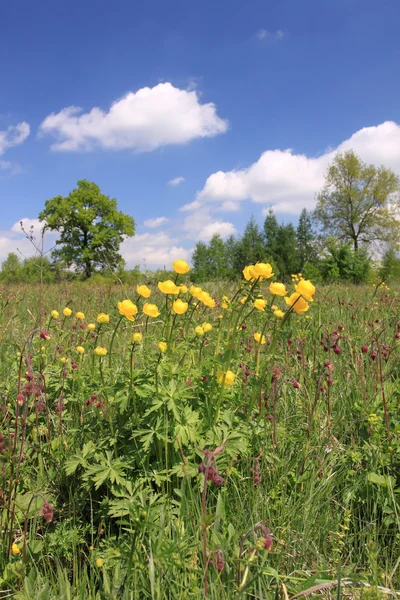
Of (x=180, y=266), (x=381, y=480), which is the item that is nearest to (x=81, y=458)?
(x=180, y=266)

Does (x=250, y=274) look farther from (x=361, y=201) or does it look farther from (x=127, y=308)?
(x=361, y=201)

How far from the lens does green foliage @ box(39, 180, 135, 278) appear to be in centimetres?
4062

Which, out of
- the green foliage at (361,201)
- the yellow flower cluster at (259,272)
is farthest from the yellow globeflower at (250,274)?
the green foliage at (361,201)

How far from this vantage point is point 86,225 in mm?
41406

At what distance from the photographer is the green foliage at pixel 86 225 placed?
4062cm

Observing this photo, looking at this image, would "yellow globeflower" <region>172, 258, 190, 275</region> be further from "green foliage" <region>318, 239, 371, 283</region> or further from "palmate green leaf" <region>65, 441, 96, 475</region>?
"green foliage" <region>318, 239, 371, 283</region>

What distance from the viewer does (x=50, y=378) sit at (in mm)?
2266

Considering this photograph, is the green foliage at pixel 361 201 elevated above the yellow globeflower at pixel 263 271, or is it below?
above

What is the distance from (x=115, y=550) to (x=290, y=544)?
0.63 metres

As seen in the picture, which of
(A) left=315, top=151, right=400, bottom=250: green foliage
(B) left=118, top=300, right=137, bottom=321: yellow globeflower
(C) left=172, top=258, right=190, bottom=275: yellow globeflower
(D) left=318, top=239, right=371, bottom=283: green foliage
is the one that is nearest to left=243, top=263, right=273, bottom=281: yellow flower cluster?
(C) left=172, top=258, right=190, bottom=275: yellow globeflower

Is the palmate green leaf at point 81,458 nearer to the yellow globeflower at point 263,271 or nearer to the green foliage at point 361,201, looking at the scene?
the yellow globeflower at point 263,271

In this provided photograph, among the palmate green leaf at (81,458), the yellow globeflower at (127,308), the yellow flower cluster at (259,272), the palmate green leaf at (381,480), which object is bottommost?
→ the palmate green leaf at (381,480)

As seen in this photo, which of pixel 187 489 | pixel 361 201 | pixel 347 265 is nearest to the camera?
pixel 187 489

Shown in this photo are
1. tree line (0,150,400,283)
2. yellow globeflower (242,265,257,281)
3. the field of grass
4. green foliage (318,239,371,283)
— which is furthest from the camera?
tree line (0,150,400,283)
